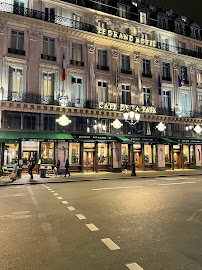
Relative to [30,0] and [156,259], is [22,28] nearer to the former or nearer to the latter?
[30,0]

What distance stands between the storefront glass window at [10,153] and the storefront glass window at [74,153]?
16.9ft

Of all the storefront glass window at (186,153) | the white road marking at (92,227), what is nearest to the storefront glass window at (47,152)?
the white road marking at (92,227)

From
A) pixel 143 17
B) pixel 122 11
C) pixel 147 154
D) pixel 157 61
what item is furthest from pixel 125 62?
pixel 147 154

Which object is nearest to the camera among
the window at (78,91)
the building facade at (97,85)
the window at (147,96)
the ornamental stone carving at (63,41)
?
the building facade at (97,85)

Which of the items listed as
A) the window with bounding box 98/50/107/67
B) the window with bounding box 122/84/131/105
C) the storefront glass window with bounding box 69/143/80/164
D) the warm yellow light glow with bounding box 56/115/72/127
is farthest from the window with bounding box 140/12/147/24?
the storefront glass window with bounding box 69/143/80/164

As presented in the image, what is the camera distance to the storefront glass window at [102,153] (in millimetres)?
23578

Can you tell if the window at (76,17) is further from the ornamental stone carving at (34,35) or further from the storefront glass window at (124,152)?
the storefront glass window at (124,152)

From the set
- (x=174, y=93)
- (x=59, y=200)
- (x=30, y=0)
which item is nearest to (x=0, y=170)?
(x=59, y=200)

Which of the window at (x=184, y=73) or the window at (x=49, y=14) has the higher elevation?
the window at (x=49, y=14)

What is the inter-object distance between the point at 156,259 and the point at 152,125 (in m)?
23.2

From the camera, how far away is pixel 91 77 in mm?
23703

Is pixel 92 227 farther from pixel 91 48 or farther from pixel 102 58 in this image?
pixel 102 58

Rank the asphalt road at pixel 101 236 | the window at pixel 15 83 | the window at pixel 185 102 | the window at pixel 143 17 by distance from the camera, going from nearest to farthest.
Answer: the asphalt road at pixel 101 236, the window at pixel 15 83, the window at pixel 143 17, the window at pixel 185 102

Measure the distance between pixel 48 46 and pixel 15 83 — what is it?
5344 millimetres
